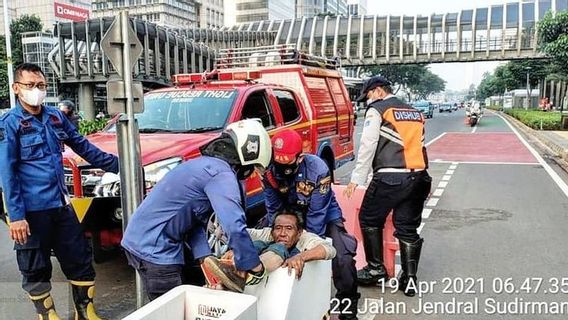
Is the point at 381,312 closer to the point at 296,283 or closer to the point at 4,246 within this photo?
the point at 296,283

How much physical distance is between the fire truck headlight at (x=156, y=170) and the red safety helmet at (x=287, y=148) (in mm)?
1281

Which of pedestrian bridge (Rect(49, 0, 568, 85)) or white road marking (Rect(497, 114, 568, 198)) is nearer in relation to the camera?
white road marking (Rect(497, 114, 568, 198))

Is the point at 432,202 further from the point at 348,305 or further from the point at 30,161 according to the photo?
the point at 30,161

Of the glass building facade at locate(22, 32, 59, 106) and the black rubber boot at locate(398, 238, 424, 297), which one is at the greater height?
the glass building facade at locate(22, 32, 59, 106)

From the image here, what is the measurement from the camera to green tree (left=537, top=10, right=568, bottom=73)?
17516 mm

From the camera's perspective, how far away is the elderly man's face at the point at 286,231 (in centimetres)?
322

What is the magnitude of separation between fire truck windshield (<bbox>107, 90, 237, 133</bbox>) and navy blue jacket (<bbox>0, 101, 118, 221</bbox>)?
1.82 m

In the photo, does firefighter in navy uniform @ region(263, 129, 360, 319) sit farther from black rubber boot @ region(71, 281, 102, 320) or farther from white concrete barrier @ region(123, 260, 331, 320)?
black rubber boot @ region(71, 281, 102, 320)

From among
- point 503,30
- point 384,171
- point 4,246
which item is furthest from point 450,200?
point 503,30

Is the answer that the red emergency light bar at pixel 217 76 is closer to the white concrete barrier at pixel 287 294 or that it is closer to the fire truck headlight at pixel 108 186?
the fire truck headlight at pixel 108 186

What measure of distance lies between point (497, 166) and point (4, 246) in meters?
10.9

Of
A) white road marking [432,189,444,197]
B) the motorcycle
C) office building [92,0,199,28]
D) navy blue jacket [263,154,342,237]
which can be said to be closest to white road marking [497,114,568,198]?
white road marking [432,189,444,197]

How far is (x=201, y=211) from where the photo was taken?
8.59 ft

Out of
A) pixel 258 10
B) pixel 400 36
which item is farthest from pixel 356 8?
pixel 400 36
